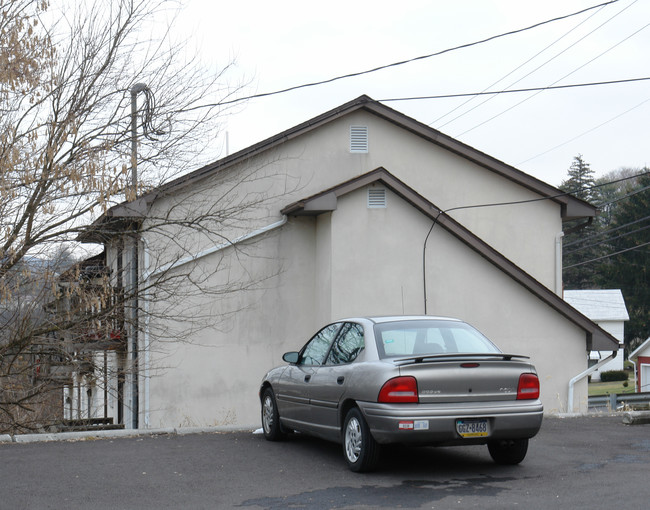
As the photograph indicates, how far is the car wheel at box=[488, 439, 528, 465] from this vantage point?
8195 millimetres

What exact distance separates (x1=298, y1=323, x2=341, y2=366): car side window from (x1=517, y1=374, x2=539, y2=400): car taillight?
2.18 meters

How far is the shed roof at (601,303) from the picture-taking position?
59.1 meters

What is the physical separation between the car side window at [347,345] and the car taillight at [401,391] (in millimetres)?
897

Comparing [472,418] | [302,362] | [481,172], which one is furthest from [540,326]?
[472,418]

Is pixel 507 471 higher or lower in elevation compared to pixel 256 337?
lower

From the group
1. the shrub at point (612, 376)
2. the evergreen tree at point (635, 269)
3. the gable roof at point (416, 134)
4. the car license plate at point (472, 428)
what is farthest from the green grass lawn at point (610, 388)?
the car license plate at point (472, 428)

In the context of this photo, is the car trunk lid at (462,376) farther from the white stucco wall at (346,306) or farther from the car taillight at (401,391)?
the white stucco wall at (346,306)

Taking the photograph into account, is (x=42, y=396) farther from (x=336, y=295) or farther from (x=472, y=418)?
(x=472, y=418)

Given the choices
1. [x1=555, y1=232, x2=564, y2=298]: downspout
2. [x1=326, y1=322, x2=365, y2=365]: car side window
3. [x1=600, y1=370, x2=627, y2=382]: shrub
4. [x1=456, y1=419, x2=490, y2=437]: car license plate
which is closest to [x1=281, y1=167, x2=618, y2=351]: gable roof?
[x1=555, y1=232, x2=564, y2=298]: downspout

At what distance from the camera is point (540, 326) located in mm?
16734

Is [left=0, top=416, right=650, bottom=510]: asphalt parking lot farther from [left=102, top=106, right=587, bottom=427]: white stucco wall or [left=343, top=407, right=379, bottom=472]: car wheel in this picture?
[left=102, top=106, right=587, bottom=427]: white stucco wall

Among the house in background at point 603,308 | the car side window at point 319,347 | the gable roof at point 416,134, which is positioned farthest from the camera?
the house in background at point 603,308

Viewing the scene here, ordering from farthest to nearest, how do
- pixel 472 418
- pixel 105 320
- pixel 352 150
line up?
pixel 352 150, pixel 105 320, pixel 472 418

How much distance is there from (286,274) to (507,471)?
367 inches
